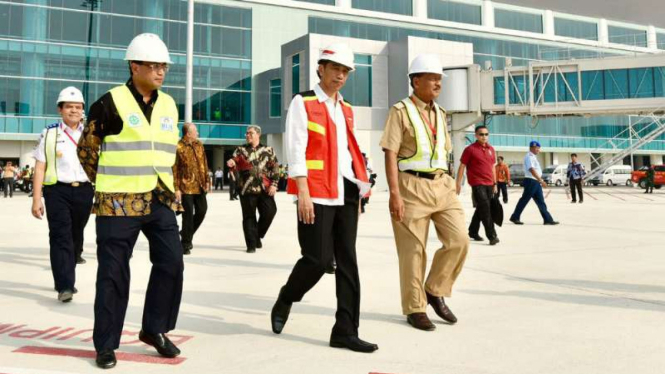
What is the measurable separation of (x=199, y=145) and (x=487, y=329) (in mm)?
4977

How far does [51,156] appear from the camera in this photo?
5.17 metres

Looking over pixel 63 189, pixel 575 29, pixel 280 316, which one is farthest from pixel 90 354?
pixel 575 29

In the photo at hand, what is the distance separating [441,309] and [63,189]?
11.4 ft

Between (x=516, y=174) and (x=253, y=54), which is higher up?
(x=253, y=54)

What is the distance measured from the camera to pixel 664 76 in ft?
101

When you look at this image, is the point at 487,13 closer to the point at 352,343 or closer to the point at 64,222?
the point at 64,222

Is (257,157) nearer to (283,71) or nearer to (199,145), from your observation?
(199,145)

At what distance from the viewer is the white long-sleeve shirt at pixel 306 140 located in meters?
3.49

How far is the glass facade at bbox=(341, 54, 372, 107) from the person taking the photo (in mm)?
38594

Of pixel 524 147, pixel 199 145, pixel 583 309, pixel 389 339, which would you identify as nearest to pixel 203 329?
pixel 389 339

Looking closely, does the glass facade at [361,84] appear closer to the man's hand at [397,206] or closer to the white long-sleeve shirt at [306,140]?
the man's hand at [397,206]

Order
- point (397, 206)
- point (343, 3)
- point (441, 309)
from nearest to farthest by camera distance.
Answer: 1. point (397, 206)
2. point (441, 309)
3. point (343, 3)

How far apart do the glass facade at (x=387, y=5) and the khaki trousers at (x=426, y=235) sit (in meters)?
47.5

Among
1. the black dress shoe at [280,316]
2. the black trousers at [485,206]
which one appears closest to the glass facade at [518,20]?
the black trousers at [485,206]
